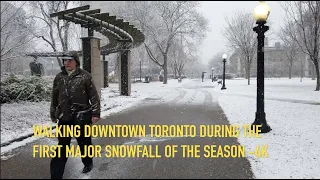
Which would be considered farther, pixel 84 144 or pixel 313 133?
pixel 313 133

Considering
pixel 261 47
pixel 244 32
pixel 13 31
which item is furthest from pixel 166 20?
pixel 261 47

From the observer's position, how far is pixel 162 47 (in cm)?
3519

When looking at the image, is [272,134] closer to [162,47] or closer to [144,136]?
[144,136]

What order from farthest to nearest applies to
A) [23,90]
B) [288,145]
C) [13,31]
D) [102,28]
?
[13,31]
[102,28]
[23,90]
[288,145]

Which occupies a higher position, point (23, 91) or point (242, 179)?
point (23, 91)

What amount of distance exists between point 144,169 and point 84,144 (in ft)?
3.36

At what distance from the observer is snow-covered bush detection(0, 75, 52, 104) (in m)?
8.70

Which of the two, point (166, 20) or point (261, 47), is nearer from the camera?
point (261, 47)

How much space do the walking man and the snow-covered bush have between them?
5.74 metres

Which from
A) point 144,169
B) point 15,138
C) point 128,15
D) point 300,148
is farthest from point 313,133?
point 128,15

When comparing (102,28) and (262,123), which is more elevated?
(102,28)

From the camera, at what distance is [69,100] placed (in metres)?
3.84

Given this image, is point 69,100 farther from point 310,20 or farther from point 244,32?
point 244,32

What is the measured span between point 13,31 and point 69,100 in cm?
2105
